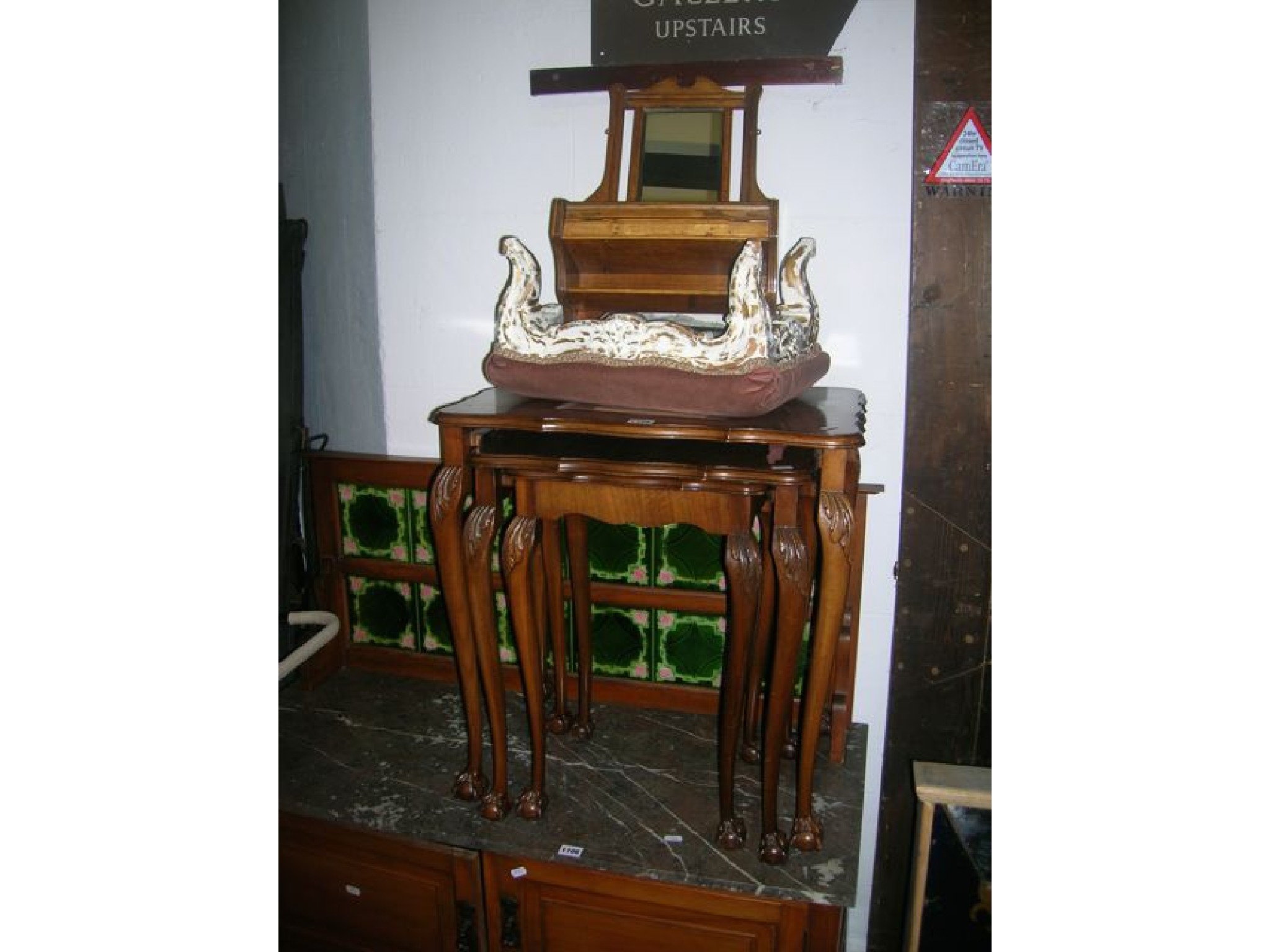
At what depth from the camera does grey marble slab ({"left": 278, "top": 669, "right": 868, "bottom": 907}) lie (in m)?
1.40

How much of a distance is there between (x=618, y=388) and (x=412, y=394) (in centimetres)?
93

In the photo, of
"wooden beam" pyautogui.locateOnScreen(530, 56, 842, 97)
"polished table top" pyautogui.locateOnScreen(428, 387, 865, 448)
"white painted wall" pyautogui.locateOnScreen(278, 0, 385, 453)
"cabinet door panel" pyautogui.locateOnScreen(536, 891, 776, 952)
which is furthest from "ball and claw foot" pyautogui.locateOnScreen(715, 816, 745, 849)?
"wooden beam" pyautogui.locateOnScreen(530, 56, 842, 97)

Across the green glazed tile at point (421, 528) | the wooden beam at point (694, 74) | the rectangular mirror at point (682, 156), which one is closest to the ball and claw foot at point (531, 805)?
the green glazed tile at point (421, 528)

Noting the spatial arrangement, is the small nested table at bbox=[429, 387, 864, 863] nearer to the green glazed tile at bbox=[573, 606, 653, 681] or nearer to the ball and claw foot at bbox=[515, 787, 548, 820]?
the ball and claw foot at bbox=[515, 787, 548, 820]

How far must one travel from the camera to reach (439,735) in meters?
1.82

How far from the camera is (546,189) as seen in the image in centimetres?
183

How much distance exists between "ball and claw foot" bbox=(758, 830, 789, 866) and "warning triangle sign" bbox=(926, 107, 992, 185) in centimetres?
135

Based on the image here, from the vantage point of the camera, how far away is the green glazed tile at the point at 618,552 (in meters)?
1.88

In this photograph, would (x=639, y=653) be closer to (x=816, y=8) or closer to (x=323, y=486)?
(x=323, y=486)

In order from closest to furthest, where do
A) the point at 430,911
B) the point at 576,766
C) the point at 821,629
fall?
1. the point at 821,629
2. the point at 430,911
3. the point at 576,766

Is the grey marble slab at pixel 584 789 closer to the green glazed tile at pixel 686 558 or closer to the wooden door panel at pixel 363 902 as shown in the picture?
the wooden door panel at pixel 363 902

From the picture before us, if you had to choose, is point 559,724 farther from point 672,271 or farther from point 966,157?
point 966,157

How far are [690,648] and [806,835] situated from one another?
1.91ft

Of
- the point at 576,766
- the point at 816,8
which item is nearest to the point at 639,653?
the point at 576,766
